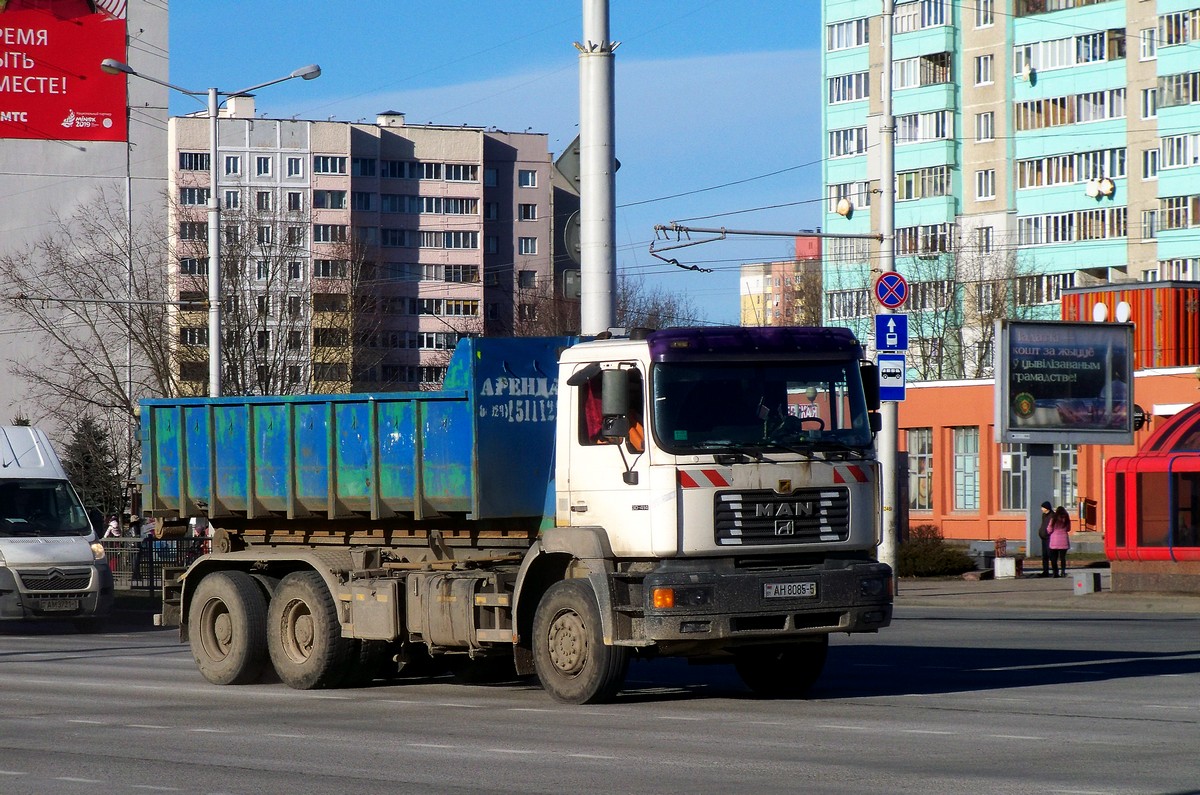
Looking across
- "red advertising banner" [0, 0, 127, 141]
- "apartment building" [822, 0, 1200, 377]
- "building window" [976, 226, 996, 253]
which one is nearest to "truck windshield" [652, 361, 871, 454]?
"apartment building" [822, 0, 1200, 377]

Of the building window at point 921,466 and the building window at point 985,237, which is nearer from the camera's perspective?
the building window at point 921,466

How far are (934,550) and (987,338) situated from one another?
46338 mm

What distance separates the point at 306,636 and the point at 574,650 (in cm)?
328

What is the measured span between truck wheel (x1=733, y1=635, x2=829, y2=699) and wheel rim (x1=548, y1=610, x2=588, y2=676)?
5.07ft

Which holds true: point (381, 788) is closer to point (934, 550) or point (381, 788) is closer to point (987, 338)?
point (934, 550)

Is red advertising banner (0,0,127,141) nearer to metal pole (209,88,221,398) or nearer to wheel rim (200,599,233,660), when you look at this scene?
metal pole (209,88,221,398)

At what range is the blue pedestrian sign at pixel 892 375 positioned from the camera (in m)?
28.2

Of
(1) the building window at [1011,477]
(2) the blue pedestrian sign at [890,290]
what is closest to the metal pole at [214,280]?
(2) the blue pedestrian sign at [890,290]

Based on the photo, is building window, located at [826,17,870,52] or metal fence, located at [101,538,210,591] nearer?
metal fence, located at [101,538,210,591]

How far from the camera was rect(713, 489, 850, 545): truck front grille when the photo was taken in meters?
13.5

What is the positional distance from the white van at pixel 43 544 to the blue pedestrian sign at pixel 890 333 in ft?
39.5

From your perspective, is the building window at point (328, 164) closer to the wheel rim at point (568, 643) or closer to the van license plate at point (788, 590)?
the wheel rim at point (568, 643)

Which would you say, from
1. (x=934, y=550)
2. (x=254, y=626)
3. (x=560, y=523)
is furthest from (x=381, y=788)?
(x=934, y=550)

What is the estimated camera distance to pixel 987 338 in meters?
84.3
